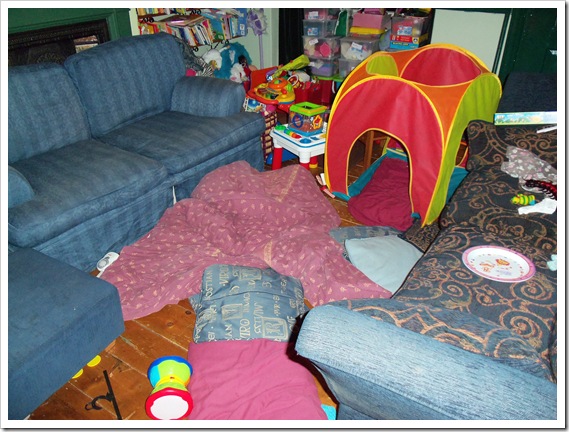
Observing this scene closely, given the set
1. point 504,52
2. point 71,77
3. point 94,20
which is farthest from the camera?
point 504,52

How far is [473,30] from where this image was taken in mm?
3812

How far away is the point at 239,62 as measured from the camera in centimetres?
455

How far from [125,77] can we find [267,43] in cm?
251

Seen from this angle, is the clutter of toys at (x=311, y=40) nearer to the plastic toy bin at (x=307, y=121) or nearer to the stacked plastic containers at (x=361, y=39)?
the stacked plastic containers at (x=361, y=39)

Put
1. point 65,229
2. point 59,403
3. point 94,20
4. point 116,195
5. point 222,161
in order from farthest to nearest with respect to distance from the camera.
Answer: point 94,20, point 222,161, point 116,195, point 65,229, point 59,403

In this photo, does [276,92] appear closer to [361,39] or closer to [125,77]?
[125,77]

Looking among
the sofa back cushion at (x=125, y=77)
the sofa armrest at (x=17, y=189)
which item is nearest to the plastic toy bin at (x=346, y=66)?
the sofa back cushion at (x=125, y=77)

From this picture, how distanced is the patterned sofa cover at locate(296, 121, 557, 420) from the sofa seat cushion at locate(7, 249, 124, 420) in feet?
2.98

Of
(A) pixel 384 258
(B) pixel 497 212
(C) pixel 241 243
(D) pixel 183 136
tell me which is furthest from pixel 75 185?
(B) pixel 497 212

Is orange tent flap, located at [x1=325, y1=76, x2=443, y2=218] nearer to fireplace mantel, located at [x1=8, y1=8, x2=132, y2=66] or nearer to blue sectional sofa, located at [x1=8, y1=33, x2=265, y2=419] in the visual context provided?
blue sectional sofa, located at [x1=8, y1=33, x2=265, y2=419]

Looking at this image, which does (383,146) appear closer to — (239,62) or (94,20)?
(239,62)

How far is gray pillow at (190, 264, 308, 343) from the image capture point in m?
1.73

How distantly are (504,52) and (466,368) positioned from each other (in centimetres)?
370

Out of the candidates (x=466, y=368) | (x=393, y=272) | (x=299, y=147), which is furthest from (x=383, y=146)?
(x=466, y=368)
